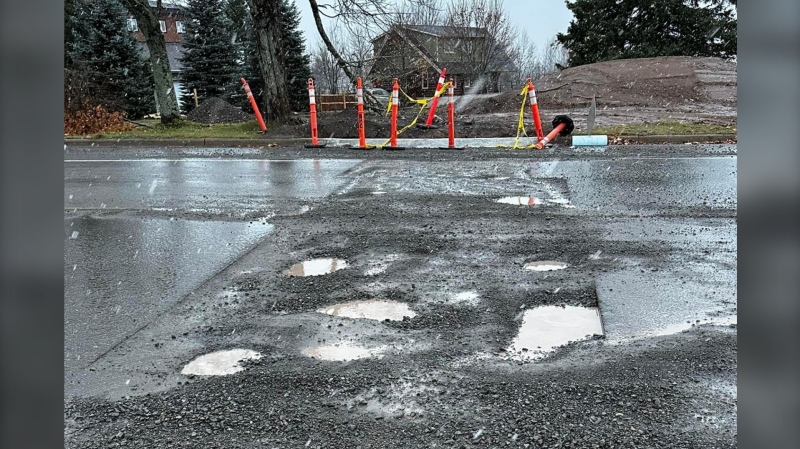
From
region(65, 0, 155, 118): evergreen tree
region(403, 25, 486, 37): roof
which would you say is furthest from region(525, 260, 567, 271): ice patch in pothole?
region(403, 25, 486, 37): roof

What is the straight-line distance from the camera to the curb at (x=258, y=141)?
1410cm

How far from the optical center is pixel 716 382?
342 centimetres

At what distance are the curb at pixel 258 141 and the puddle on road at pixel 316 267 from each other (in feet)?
30.3

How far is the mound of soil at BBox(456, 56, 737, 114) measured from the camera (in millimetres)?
23719

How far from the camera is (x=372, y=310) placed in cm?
476

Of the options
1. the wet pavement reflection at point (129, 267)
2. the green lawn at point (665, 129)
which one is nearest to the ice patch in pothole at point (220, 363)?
the wet pavement reflection at point (129, 267)

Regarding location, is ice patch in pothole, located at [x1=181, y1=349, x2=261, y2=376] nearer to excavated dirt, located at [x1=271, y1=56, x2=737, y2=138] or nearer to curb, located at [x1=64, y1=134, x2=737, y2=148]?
curb, located at [x1=64, y1=134, x2=737, y2=148]

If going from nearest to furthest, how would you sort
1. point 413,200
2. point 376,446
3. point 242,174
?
point 376,446 < point 413,200 < point 242,174

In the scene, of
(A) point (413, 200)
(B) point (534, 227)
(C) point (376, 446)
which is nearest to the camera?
(C) point (376, 446)

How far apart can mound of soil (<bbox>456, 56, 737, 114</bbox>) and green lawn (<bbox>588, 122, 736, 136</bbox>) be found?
21.8ft
